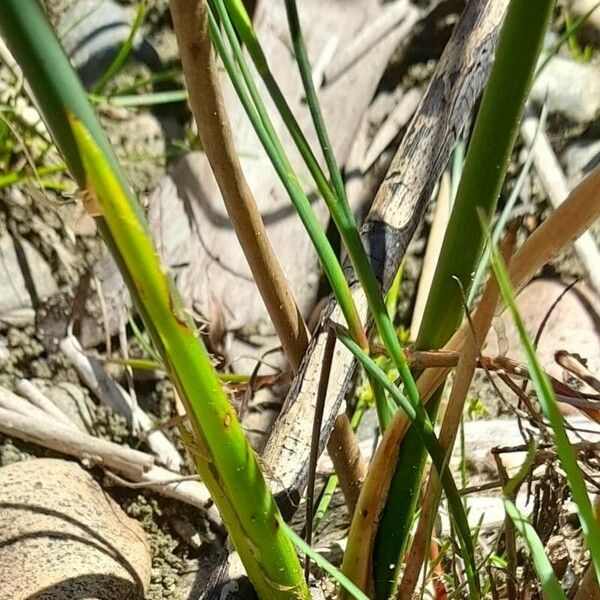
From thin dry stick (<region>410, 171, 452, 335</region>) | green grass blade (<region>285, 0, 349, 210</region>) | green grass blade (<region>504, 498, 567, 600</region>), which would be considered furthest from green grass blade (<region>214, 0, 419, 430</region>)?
thin dry stick (<region>410, 171, 452, 335</region>)

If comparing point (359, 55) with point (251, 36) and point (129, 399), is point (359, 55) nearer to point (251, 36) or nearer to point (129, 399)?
point (129, 399)

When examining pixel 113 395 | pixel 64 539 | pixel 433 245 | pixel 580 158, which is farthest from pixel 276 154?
pixel 580 158

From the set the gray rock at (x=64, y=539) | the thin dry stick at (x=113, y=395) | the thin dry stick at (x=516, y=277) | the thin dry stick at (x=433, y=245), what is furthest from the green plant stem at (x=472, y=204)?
the thin dry stick at (x=433, y=245)

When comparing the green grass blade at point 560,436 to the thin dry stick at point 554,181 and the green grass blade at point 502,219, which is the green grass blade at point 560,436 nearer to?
the green grass blade at point 502,219

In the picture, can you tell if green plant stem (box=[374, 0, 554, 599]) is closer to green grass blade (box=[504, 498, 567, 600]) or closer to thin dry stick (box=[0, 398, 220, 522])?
green grass blade (box=[504, 498, 567, 600])

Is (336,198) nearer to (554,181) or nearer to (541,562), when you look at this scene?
(541,562)

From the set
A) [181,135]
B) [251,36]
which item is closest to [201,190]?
[181,135]
